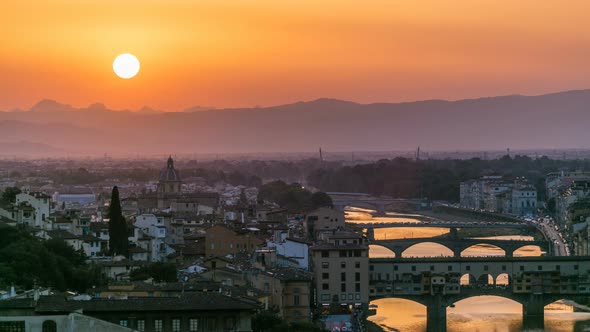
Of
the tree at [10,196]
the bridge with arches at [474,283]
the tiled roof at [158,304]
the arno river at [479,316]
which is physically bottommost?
the arno river at [479,316]

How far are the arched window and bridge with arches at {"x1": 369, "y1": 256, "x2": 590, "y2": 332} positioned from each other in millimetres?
15743

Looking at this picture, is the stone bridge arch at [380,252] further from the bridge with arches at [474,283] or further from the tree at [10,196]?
the tree at [10,196]

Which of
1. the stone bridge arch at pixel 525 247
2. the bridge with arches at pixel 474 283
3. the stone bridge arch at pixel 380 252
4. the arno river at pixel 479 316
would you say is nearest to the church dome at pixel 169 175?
the stone bridge arch at pixel 380 252

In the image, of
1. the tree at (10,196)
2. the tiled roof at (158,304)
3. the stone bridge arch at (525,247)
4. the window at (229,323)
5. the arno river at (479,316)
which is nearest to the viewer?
the tiled roof at (158,304)

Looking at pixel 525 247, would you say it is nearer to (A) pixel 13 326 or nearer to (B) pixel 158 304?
(B) pixel 158 304

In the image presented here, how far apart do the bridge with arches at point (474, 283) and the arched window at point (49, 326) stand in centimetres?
1574

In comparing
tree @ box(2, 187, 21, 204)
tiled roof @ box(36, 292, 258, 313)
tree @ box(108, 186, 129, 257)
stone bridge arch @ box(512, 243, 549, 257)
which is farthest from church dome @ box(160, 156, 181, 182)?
tiled roof @ box(36, 292, 258, 313)

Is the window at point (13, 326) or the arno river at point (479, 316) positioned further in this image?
the arno river at point (479, 316)

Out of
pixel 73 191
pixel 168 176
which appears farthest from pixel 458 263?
pixel 73 191

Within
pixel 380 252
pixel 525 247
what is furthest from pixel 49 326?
pixel 525 247

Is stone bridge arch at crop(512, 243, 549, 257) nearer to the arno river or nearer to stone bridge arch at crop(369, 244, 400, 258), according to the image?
stone bridge arch at crop(369, 244, 400, 258)

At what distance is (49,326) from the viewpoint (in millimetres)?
15531

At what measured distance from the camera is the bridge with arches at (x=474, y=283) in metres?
31.3

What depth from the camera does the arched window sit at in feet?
50.8
